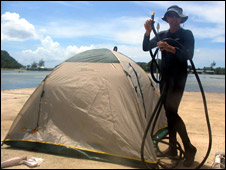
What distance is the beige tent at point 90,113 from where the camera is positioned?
3637mm

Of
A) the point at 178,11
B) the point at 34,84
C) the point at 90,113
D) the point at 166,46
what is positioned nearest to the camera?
the point at 166,46

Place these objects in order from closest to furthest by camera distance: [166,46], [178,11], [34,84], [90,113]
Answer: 1. [166,46]
2. [178,11]
3. [90,113]
4. [34,84]

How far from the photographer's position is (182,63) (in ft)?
11.5

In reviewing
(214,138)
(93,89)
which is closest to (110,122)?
(93,89)

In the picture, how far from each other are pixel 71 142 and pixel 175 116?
1751 mm

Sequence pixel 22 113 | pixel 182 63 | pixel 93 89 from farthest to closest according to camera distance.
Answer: pixel 22 113, pixel 93 89, pixel 182 63

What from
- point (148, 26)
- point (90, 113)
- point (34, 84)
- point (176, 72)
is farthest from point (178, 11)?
point (34, 84)

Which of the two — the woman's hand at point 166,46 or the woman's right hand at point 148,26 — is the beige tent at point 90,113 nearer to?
the woman's right hand at point 148,26

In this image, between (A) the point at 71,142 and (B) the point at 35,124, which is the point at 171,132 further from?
(B) the point at 35,124

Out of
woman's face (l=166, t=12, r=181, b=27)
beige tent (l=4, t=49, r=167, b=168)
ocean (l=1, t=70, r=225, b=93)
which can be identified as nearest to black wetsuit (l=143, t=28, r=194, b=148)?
woman's face (l=166, t=12, r=181, b=27)

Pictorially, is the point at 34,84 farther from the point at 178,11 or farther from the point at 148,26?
the point at 178,11

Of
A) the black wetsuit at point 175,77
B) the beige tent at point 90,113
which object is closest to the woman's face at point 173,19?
the black wetsuit at point 175,77

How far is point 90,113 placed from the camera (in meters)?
3.87

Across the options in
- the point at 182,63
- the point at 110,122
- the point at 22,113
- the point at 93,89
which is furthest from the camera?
the point at 22,113
